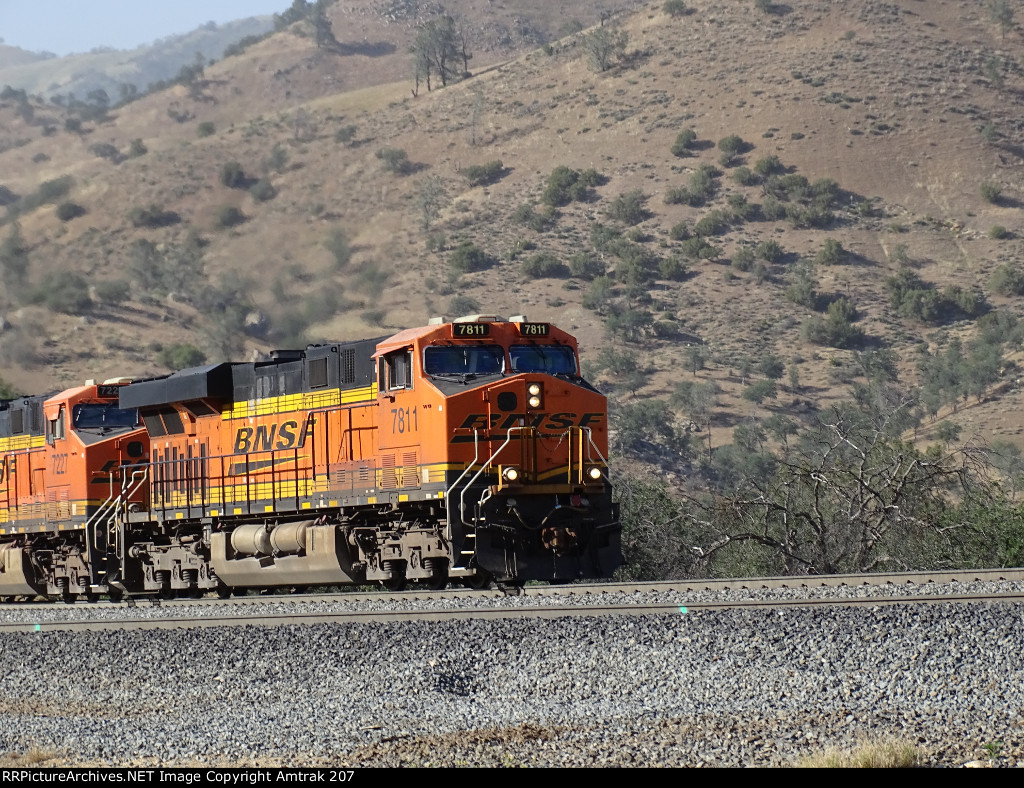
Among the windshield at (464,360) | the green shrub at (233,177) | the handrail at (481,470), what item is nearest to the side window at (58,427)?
the windshield at (464,360)

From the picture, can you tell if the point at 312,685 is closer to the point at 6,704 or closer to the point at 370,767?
the point at 6,704

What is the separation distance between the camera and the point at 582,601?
15352 millimetres

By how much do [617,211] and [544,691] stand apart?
6850 cm

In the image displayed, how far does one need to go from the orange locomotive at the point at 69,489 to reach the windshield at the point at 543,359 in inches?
336

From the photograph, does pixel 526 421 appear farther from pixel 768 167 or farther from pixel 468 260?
pixel 768 167

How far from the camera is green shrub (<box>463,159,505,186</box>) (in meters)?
85.6

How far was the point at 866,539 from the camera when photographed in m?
22.0

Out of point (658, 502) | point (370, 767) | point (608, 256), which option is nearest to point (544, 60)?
point (608, 256)

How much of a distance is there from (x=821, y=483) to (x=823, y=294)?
44.2 m

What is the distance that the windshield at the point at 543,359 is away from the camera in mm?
17016

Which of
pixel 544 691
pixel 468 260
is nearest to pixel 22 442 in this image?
pixel 544 691

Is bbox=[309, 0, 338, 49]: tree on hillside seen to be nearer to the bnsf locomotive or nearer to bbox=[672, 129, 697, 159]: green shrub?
bbox=[672, 129, 697, 159]: green shrub

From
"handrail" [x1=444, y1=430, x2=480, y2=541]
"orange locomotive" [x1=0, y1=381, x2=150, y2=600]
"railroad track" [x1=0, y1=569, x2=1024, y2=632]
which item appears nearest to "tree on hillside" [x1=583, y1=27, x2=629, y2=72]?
"orange locomotive" [x1=0, y1=381, x2=150, y2=600]

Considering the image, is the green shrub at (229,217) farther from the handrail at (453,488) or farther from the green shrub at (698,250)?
the handrail at (453,488)
